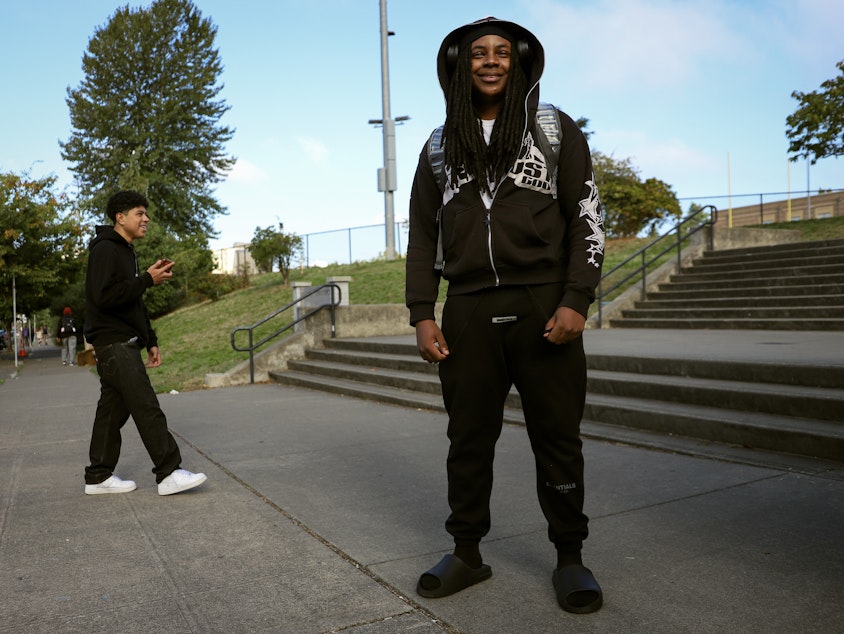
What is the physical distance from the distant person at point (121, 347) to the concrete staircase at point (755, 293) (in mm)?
8833

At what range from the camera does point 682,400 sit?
5.84m

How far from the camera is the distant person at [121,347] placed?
4.25m

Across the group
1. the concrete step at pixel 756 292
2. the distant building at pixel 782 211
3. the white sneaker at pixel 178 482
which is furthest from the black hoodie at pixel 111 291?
the distant building at pixel 782 211

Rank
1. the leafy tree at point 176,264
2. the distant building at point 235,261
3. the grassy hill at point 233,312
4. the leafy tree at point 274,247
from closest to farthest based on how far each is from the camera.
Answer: the grassy hill at point 233,312, the leafy tree at point 274,247, the leafy tree at point 176,264, the distant building at point 235,261

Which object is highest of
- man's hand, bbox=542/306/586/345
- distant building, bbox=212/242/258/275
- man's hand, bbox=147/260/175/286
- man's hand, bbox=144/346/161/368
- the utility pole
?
the utility pole

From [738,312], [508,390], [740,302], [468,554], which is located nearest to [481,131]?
[508,390]

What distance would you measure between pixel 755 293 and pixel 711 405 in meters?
7.12

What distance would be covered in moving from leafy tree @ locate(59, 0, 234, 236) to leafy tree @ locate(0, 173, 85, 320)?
13390 millimetres

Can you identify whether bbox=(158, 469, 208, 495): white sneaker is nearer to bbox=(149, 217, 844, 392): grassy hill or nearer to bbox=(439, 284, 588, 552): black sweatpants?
bbox=(439, 284, 588, 552): black sweatpants

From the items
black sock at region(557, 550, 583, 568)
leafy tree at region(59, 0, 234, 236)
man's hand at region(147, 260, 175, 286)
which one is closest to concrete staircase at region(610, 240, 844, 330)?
black sock at region(557, 550, 583, 568)

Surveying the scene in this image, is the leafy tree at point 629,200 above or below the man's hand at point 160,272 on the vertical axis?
above

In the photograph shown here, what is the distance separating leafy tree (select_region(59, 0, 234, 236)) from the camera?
128ft

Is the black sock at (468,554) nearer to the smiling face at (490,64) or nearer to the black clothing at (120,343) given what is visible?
the smiling face at (490,64)

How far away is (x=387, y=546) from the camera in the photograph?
3.30 metres
